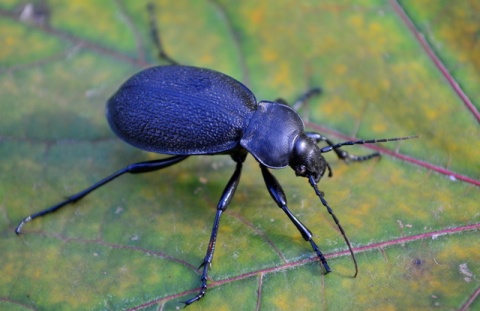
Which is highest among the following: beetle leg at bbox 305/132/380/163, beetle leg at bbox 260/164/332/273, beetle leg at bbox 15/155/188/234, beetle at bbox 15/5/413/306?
beetle at bbox 15/5/413/306

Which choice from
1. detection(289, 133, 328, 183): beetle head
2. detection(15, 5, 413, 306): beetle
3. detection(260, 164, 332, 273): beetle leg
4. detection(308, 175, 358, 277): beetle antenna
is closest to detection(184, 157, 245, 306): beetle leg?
detection(15, 5, 413, 306): beetle

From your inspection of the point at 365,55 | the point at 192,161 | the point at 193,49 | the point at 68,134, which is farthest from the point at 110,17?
the point at 365,55

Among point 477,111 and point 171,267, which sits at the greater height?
point 477,111

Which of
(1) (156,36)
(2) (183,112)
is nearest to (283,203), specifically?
(2) (183,112)

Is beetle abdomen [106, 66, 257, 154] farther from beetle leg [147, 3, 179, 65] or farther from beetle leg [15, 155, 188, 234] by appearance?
beetle leg [147, 3, 179, 65]

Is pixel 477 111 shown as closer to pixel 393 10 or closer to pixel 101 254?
pixel 393 10

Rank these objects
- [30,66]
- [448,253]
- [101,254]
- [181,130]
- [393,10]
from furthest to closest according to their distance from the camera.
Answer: [30,66]
[393,10]
[181,130]
[101,254]
[448,253]

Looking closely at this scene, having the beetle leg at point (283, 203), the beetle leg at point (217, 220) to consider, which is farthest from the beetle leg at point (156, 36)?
the beetle leg at point (283, 203)
